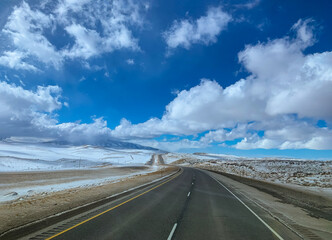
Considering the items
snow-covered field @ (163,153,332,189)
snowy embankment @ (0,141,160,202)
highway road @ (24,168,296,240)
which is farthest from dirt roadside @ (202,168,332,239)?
snowy embankment @ (0,141,160,202)

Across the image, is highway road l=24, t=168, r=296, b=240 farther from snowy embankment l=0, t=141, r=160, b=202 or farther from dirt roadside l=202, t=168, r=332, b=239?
snowy embankment l=0, t=141, r=160, b=202

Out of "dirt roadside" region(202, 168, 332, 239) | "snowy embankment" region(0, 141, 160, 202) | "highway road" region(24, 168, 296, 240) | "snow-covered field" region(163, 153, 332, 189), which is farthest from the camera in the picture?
"snow-covered field" region(163, 153, 332, 189)

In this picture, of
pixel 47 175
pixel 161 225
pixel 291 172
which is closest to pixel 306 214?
pixel 161 225

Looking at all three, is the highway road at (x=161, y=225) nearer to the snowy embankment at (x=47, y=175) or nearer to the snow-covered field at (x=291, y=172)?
the snowy embankment at (x=47, y=175)

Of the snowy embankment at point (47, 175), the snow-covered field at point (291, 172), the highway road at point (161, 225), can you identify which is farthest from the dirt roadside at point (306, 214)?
the snowy embankment at point (47, 175)

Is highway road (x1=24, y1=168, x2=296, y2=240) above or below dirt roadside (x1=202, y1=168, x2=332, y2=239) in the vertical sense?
above

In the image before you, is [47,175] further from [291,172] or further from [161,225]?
[291,172]

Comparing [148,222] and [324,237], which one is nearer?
[324,237]

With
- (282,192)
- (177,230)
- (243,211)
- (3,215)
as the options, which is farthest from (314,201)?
(3,215)

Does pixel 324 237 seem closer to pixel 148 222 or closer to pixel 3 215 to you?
pixel 148 222

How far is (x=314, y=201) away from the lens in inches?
643

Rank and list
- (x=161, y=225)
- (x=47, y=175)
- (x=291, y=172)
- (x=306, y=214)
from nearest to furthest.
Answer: (x=161, y=225) → (x=306, y=214) → (x=47, y=175) → (x=291, y=172)

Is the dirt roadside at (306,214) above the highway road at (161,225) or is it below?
below

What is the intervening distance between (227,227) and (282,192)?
1490 centimetres
